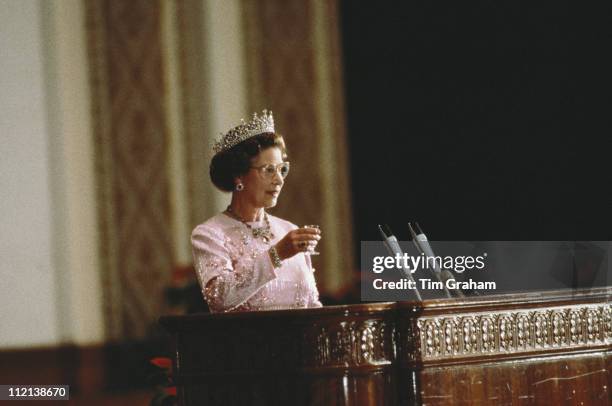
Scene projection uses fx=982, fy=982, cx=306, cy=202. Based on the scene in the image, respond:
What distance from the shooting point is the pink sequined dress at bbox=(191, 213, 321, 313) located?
9.20ft

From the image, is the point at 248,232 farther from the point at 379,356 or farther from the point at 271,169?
the point at 379,356

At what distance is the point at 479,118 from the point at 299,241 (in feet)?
15.1

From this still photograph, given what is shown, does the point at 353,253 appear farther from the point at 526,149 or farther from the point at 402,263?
the point at 402,263

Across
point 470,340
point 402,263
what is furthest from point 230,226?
point 470,340

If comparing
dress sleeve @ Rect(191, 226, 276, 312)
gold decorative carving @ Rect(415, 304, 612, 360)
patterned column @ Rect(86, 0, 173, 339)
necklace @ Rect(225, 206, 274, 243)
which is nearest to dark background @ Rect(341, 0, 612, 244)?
patterned column @ Rect(86, 0, 173, 339)

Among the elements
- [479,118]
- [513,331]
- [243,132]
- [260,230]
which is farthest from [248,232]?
[479,118]

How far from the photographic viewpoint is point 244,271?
283 cm

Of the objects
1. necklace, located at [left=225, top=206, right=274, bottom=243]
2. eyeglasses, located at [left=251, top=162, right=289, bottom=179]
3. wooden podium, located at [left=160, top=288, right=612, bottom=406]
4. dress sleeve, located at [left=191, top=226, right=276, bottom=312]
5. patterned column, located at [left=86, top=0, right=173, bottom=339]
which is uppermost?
patterned column, located at [left=86, top=0, right=173, bottom=339]

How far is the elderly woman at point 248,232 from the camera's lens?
2.87 m

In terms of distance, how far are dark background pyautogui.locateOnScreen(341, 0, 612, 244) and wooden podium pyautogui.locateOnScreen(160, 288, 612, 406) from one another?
12.0 feet

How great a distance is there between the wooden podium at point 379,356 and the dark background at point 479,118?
12.0ft

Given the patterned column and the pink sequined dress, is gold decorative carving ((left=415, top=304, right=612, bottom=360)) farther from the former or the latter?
the patterned column

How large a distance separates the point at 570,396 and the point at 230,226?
1129 mm

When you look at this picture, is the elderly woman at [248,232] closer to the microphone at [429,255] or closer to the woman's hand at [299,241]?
the woman's hand at [299,241]
